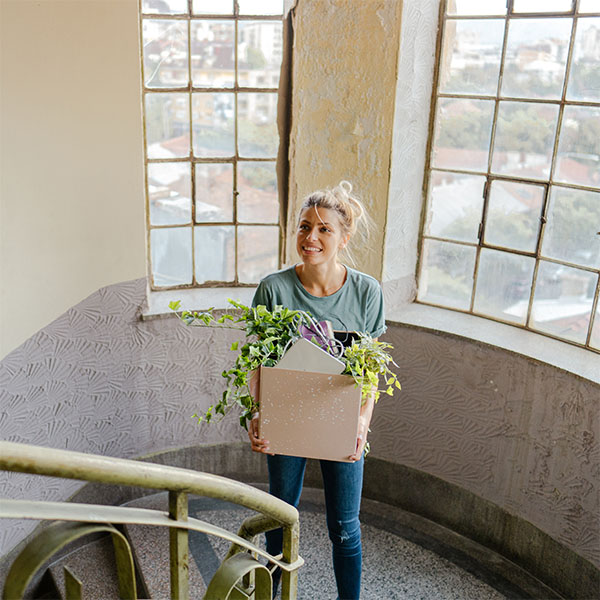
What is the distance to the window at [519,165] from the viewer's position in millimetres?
2639

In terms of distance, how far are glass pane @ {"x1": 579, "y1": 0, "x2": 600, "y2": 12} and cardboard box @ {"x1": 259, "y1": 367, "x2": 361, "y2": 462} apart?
1.70 m

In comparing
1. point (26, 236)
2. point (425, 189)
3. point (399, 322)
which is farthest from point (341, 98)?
point (26, 236)

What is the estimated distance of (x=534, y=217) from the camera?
2.83 m

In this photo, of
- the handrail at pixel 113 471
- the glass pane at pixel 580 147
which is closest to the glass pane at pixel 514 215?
the glass pane at pixel 580 147

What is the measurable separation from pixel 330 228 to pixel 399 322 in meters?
1.01

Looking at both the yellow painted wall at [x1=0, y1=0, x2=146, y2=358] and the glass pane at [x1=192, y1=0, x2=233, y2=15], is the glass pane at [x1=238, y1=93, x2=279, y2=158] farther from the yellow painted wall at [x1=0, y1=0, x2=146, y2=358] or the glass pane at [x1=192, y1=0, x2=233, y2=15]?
the yellow painted wall at [x1=0, y1=0, x2=146, y2=358]

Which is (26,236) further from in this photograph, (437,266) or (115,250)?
(437,266)

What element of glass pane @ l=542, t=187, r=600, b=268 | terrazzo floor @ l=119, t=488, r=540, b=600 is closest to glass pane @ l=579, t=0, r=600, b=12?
glass pane @ l=542, t=187, r=600, b=268

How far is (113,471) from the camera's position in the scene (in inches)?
33.3

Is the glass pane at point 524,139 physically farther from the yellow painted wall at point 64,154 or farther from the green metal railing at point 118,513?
the green metal railing at point 118,513

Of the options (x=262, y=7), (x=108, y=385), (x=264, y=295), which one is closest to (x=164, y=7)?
(x=262, y=7)

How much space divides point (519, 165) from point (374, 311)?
1.06m

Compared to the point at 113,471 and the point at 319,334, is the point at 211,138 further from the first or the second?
the point at 113,471

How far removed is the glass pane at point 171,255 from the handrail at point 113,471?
86.3 inches
